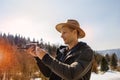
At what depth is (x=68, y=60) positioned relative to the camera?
3.77 meters

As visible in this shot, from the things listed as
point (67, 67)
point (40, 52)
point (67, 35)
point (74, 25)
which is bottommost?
point (67, 67)

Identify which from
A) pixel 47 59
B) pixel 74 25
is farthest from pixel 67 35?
pixel 47 59

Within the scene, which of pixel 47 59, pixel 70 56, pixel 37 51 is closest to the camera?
pixel 47 59

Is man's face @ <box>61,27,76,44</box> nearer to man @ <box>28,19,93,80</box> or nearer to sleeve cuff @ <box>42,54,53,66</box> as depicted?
man @ <box>28,19,93,80</box>

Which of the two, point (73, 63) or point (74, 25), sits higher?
point (74, 25)

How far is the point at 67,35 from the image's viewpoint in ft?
12.5

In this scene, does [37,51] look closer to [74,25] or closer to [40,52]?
[40,52]

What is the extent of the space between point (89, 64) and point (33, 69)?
3941cm

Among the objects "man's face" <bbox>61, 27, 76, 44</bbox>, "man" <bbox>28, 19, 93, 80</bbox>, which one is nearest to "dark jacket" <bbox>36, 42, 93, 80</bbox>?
"man" <bbox>28, 19, 93, 80</bbox>

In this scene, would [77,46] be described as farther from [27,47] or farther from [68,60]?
[27,47]

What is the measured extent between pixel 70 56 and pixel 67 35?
0.26m

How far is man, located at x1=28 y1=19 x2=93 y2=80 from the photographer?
11.1ft

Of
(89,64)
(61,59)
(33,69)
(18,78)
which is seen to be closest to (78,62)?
(89,64)

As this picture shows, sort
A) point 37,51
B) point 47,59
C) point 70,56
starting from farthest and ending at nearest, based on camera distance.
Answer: point 70,56, point 37,51, point 47,59
